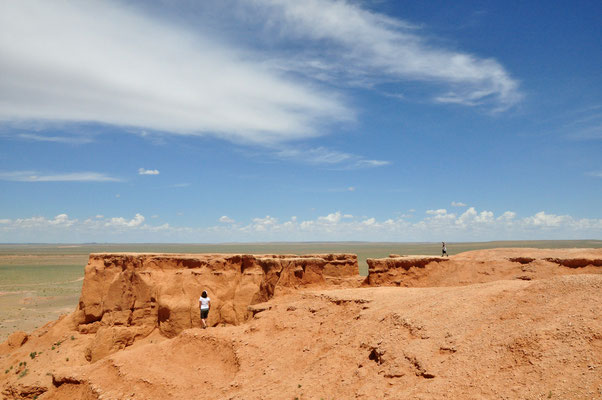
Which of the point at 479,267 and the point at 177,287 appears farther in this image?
the point at 177,287

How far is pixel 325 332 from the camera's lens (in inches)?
580

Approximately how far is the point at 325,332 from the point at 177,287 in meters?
10.5

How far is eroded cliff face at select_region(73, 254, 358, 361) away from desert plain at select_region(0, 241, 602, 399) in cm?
6

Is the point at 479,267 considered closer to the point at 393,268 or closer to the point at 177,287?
the point at 393,268

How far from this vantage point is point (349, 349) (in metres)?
13.0

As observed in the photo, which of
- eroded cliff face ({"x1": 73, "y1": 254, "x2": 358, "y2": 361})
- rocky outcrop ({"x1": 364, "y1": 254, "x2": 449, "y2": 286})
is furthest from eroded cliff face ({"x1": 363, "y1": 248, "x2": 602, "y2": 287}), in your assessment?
eroded cliff face ({"x1": 73, "y1": 254, "x2": 358, "y2": 361})

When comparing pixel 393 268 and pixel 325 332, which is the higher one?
pixel 393 268

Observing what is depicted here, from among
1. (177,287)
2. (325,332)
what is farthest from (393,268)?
(177,287)

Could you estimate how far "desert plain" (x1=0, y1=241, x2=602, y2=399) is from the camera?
9586 millimetres

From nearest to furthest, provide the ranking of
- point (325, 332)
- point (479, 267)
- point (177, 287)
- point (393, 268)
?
point (325, 332) < point (479, 267) < point (393, 268) < point (177, 287)

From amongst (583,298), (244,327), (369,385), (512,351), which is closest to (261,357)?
(244,327)

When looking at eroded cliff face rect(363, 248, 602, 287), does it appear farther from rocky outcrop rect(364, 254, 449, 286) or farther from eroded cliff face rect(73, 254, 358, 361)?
eroded cliff face rect(73, 254, 358, 361)

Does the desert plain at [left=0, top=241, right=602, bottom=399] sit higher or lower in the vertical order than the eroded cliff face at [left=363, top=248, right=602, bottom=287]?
lower

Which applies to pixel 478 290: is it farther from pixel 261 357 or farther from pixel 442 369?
pixel 261 357
